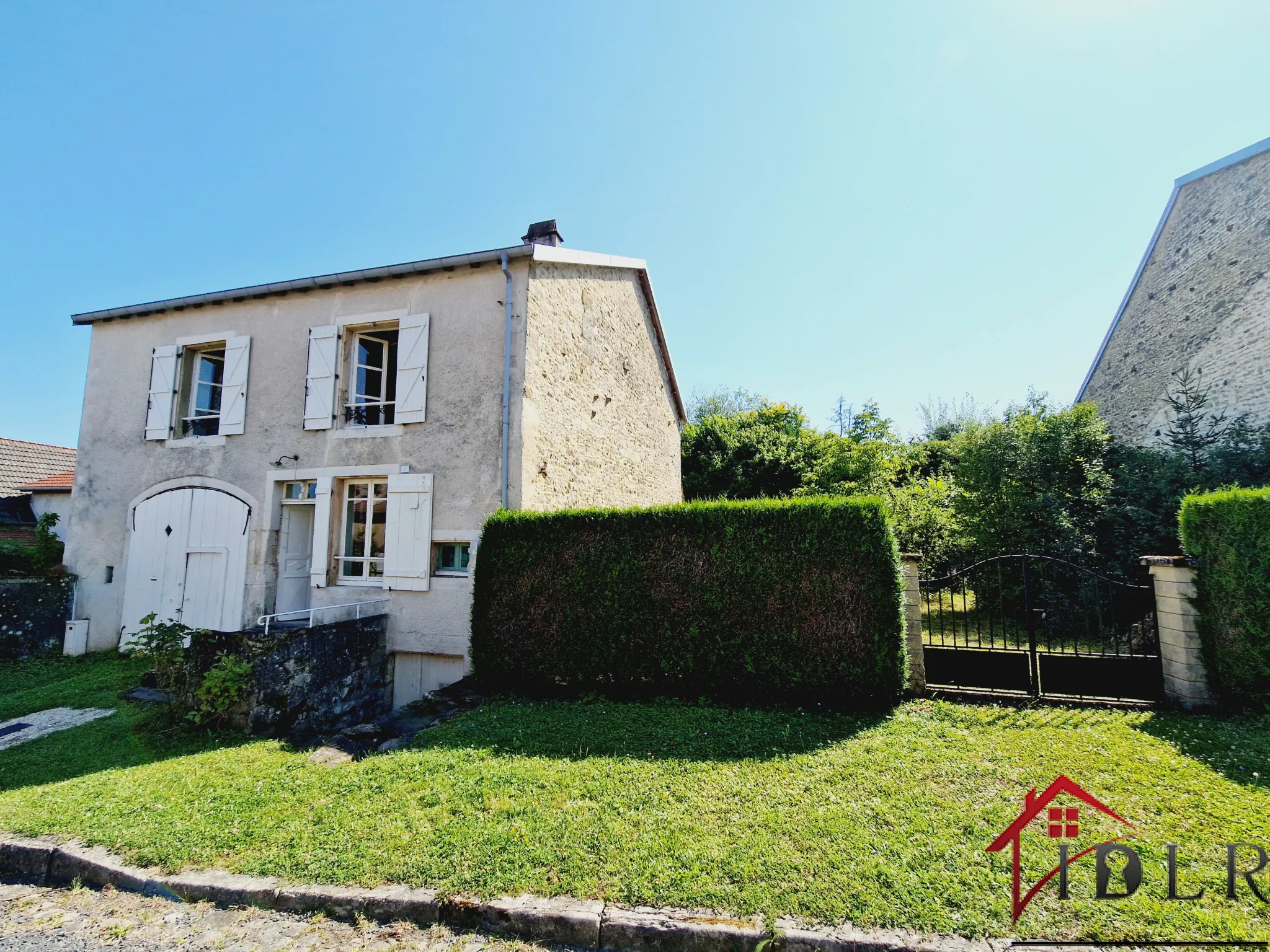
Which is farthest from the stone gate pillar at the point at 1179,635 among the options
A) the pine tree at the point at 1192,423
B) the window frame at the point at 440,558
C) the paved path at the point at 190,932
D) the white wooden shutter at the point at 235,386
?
the white wooden shutter at the point at 235,386

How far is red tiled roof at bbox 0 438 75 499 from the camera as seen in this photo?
12.9 metres

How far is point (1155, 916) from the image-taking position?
2.61m

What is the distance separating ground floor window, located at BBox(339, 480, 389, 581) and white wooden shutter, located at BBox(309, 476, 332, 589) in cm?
23

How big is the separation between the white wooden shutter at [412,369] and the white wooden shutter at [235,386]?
2.89 m

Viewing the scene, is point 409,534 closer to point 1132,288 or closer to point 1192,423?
point 1192,423

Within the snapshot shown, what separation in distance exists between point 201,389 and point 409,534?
5459mm

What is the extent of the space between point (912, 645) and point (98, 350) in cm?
1410

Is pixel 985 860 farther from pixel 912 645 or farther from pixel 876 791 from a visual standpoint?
pixel 912 645

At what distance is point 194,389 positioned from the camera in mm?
9734

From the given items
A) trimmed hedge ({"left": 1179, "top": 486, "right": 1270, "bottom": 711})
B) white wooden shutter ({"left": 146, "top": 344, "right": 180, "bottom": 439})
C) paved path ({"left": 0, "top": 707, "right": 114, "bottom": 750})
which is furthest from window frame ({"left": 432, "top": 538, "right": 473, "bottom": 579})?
trimmed hedge ({"left": 1179, "top": 486, "right": 1270, "bottom": 711})

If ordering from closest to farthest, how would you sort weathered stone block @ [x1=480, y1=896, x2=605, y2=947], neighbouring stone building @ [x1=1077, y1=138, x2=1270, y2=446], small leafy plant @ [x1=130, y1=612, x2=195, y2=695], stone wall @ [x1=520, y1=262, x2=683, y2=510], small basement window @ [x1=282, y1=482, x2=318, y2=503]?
weathered stone block @ [x1=480, y1=896, x2=605, y2=947] → small leafy plant @ [x1=130, y1=612, x2=195, y2=695] → stone wall @ [x1=520, y1=262, x2=683, y2=510] → small basement window @ [x1=282, y1=482, x2=318, y2=503] → neighbouring stone building @ [x1=1077, y1=138, x2=1270, y2=446]

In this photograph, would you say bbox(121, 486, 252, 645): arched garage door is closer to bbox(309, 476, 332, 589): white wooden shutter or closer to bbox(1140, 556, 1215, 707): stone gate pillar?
bbox(309, 476, 332, 589): white wooden shutter

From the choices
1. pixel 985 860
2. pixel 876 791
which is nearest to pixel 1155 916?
Answer: pixel 985 860

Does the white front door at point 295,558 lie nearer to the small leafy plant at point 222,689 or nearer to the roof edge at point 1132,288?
the small leafy plant at point 222,689
